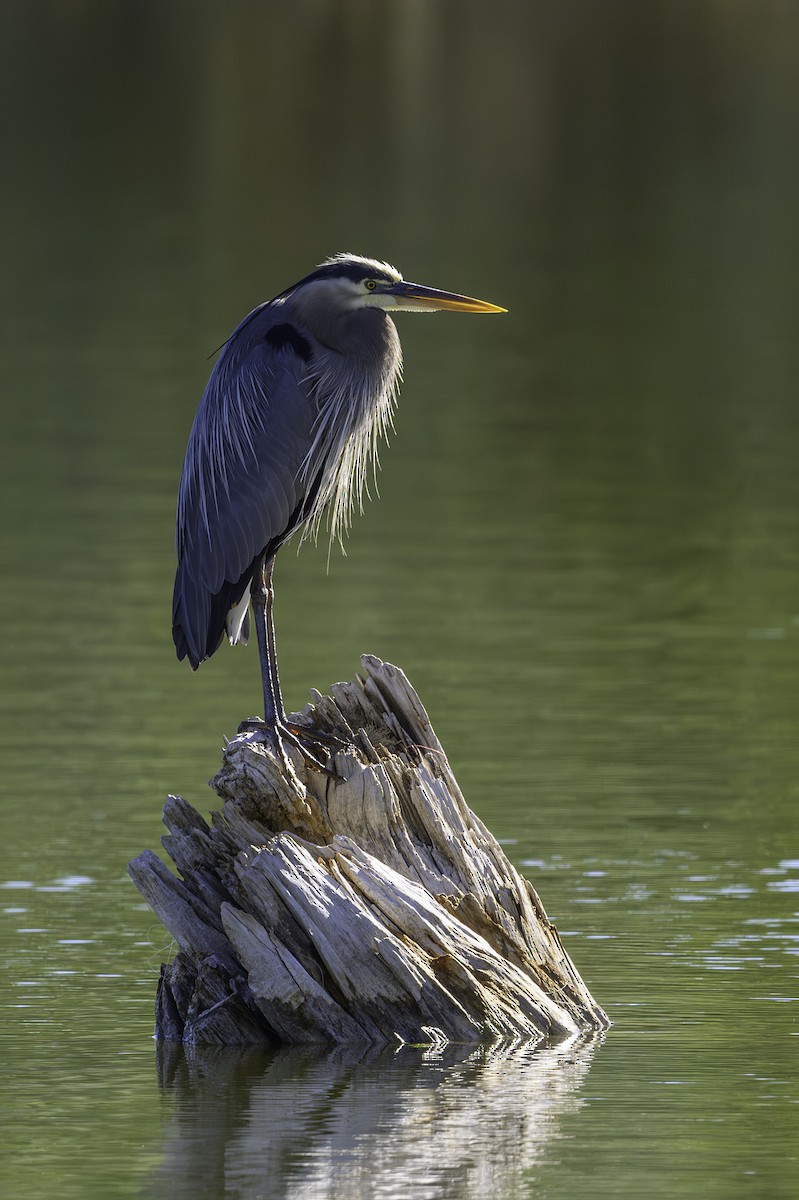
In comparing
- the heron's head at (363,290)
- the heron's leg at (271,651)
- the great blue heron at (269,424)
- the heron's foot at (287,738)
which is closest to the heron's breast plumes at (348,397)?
the great blue heron at (269,424)

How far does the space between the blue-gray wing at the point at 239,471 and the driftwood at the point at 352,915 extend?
1154mm

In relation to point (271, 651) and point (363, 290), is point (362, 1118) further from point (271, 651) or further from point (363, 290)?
point (363, 290)

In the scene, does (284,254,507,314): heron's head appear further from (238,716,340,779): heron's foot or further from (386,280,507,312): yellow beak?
(238,716,340,779): heron's foot

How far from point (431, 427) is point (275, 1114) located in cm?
1847

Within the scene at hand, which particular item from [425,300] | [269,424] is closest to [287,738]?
[269,424]

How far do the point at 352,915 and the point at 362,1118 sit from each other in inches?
31.4

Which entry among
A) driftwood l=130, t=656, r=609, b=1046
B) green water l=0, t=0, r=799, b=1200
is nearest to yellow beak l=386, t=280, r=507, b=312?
driftwood l=130, t=656, r=609, b=1046

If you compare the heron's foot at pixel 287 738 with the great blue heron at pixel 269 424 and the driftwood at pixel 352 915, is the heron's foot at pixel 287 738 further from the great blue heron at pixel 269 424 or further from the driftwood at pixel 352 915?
the great blue heron at pixel 269 424

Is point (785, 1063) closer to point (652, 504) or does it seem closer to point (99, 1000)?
point (99, 1000)

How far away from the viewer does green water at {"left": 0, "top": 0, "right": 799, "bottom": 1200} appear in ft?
26.0

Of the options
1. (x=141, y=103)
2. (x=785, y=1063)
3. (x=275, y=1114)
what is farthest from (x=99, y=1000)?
(x=141, y=103)

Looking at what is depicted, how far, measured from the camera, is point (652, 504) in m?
22.4

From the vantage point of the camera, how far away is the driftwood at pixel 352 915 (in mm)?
8594

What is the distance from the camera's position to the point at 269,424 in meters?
10.5
